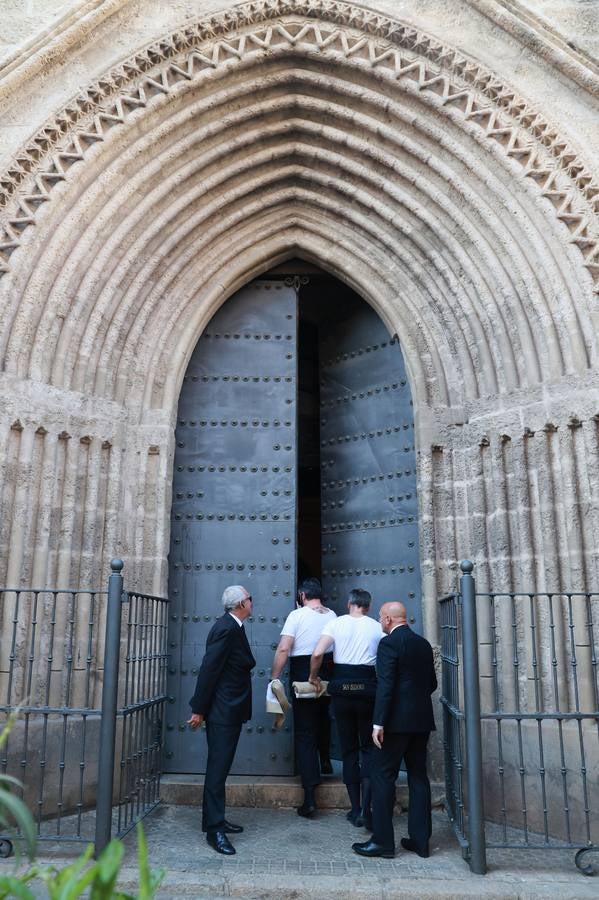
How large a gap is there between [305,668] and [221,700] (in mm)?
838

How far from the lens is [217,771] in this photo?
4734 millimetres

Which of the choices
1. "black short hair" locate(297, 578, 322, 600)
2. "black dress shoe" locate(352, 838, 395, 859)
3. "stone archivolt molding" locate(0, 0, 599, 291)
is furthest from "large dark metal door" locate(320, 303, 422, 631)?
"black dress shoe" locate(352, 838, 395, 859)

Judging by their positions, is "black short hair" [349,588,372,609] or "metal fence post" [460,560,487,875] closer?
"metal fence post" [460,560,487,875]

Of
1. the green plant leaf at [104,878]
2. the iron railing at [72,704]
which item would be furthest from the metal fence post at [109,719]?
the green plant leaf at [104,878]

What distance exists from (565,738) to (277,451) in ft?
10.3

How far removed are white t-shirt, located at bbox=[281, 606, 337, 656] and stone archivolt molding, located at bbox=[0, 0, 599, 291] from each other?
9.97 feet

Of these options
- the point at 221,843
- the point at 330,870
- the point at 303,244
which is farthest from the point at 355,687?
the point at 303,244

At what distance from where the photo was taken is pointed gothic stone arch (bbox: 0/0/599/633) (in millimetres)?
5805

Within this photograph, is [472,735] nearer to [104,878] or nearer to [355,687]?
[355,687]

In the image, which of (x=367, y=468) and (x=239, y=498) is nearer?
(x=239, y=498)

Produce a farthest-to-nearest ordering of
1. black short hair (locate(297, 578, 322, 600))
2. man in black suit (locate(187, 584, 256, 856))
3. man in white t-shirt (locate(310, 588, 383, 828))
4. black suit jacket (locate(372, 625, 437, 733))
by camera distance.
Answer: black short hair (locate(297, 578, 322, 600)), man in white t-shirt (locate(310, 588, 383, 828)), man in black suit (locate(187, 584, 256, 856)), black suit jacket (locate(372, 625, 437, 733))

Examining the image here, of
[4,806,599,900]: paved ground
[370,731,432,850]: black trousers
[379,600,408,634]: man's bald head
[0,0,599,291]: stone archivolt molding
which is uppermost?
[0,0,599,291]: stone archivolt molding

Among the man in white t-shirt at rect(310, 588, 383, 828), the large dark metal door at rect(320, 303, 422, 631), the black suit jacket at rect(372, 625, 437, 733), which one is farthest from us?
the large dark metal door at rect(320, 303, 422, 631)

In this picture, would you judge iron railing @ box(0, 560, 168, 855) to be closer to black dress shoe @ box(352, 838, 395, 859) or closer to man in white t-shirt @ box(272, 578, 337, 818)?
man in white t-shirt @ box(272, 578, 337, 818)
